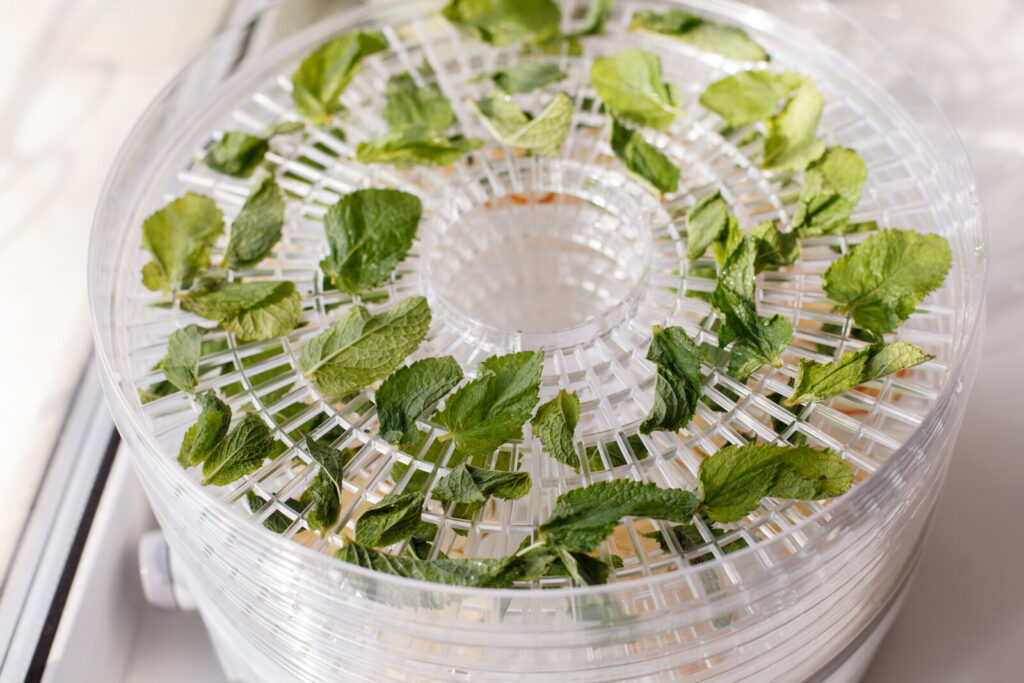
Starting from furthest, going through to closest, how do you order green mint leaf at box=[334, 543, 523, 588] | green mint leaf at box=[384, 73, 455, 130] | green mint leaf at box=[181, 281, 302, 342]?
green mint leaf at box=[384, 73, 455, 130]
green mint leaf at box=[181, 281, 302, 342]
green mint leaf at box=[334, 543, 523, 588]

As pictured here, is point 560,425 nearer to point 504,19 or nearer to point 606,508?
point 606,508

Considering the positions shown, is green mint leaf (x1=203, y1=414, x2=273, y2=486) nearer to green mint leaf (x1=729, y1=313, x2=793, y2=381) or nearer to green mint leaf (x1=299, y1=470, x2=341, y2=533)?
green mint leaf (x1=299, y1=470, x2=341, y2=533)

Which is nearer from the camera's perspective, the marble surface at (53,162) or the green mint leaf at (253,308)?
the green mint leaf at (253,308)

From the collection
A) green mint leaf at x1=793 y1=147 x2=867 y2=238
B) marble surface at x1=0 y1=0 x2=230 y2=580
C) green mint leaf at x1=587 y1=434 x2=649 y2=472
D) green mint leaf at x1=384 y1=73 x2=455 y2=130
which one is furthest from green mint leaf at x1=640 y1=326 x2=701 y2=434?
marble surface at x1=0 y1=0 x2=230 y2=580

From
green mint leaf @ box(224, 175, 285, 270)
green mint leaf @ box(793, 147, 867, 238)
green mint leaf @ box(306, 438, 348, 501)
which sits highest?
green mint leaf @ box(793, 147, 867, 238)

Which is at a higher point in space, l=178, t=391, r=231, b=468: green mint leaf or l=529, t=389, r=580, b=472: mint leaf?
l=529, t=389, r=580, b=472: mint leaf

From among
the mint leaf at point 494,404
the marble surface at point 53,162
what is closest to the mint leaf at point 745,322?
the mint leaf at point 494,404

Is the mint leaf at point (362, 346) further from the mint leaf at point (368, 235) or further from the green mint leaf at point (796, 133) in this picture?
the green mint leaf at point (796, 133)

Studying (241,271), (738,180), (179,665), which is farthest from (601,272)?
(179,665)
